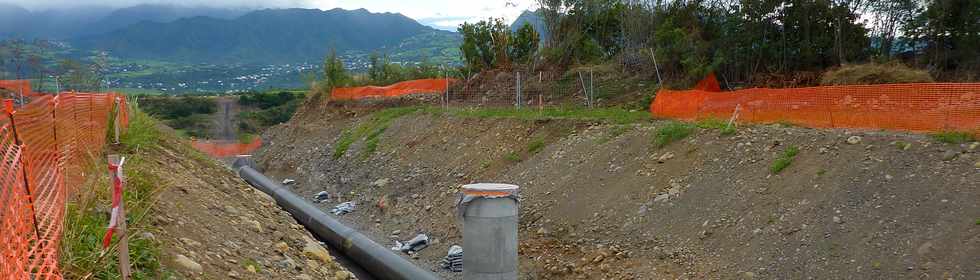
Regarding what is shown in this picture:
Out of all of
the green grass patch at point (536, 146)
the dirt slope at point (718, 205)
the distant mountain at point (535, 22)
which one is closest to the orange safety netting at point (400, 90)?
the distant mountain at point (535, 22)

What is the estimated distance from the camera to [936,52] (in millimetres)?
16297

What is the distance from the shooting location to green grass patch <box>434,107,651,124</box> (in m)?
16.6

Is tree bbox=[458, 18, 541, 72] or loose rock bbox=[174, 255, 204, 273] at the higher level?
tree bbox=[458, 18, 541, 72]

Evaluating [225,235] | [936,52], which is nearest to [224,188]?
[225,235]

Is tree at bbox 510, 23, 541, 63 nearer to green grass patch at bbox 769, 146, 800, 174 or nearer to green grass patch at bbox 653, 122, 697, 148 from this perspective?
green grass patch at bbox 653, 122, 697, 148

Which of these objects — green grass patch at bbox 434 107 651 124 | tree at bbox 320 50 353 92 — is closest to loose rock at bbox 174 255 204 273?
green grass patch at bbox 434 107 651 124

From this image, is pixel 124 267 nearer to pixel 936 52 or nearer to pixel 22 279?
pixel 22 279

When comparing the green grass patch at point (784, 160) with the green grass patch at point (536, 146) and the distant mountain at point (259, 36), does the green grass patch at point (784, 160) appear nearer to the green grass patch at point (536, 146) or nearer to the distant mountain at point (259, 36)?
the green grass patch at point (536, 146)

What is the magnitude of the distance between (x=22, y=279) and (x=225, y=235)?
4000 millimetres

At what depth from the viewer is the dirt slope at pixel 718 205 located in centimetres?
823

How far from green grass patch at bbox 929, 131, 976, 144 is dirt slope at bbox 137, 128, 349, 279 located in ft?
25.7

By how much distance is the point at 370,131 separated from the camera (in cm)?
2531

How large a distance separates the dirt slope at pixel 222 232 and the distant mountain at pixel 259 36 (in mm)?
92356

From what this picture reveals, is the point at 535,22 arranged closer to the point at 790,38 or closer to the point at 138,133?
the point at 790,38
